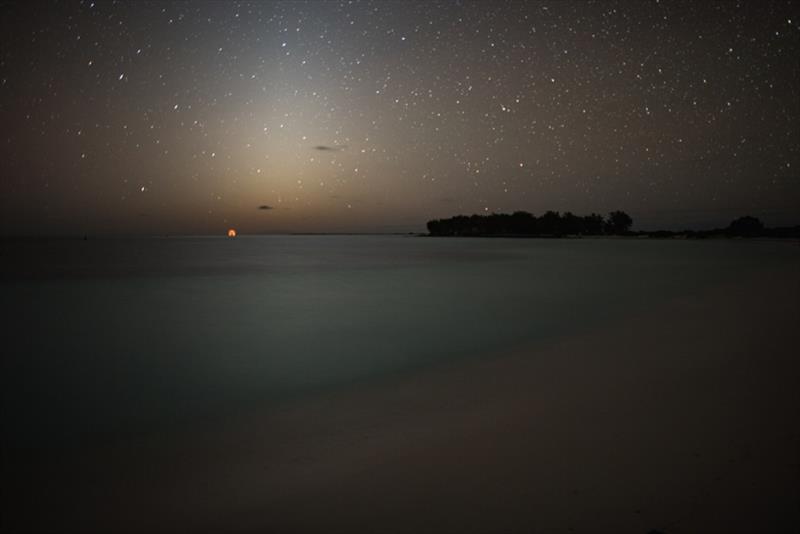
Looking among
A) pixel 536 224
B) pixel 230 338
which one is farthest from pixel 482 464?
pixel 536 224

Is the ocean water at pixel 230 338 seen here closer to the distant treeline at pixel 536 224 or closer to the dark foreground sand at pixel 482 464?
the dark foreground sand at pixel 482 464

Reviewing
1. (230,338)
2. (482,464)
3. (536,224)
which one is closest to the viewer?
(482,464)

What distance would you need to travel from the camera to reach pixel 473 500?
330 cm

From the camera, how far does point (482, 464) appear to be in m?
3.86

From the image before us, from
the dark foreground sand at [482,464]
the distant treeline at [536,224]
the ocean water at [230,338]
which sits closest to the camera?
the dark foreground sand at [482,464]

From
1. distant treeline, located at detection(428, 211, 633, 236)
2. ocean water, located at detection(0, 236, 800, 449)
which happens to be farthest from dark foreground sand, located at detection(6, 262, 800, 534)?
distant treeline, located at detection(428, 211, 633, 236)

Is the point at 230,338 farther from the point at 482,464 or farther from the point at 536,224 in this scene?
the point at 536,224

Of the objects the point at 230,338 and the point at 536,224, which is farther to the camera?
the point at 536,224

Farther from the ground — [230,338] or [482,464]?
[482,464]

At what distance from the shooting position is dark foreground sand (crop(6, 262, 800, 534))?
3.14 meters

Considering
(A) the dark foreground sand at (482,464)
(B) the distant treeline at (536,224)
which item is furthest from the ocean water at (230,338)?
(B) the distant treeline at (536,224)

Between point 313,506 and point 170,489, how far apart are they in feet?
3.95

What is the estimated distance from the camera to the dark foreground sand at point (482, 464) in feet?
10.3

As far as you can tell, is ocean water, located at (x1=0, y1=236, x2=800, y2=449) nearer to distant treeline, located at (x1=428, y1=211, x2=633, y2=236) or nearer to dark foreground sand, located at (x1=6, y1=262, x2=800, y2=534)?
dark foreground sand, located at (x1=6, y1=262, x2=800, y2=534)
